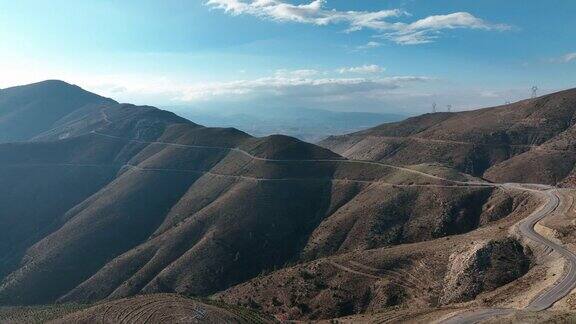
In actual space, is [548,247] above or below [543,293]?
above

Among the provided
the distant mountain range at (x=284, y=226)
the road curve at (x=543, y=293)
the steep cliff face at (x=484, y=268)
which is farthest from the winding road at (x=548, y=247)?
the steep cliff face at (x=484, y=268)

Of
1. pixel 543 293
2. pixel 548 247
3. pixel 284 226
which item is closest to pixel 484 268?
pixel 548 247

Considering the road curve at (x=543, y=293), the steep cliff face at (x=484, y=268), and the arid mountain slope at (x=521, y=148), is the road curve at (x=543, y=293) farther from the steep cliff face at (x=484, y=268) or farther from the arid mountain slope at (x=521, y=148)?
the arid mountain slope at (x=521, y=148)

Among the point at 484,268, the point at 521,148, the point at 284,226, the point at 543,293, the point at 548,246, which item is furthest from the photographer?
the point at 521,148

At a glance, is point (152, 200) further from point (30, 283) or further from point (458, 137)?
point (458, 137)

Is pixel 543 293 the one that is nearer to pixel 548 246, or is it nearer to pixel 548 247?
pixel 548 247

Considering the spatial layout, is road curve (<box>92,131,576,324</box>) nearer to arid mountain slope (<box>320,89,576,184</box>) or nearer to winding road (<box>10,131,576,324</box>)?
winding road (<box>10,131,576,324</box>)

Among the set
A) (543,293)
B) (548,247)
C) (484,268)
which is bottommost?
(484,268)

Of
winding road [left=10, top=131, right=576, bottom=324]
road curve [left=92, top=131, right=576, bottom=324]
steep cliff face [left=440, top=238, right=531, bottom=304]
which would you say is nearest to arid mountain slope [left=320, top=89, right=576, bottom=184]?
winding road [left=10, top=131, right=576, bottom=324]

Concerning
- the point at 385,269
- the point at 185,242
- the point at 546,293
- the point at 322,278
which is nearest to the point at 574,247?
the point at 546,293
